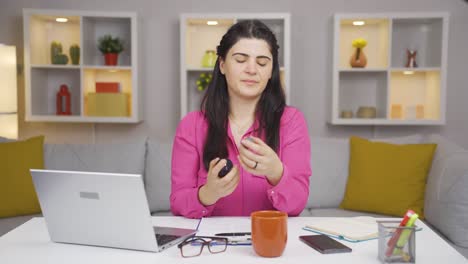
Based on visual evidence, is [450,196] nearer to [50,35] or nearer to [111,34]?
[111,34]

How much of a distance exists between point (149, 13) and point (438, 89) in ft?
6.81

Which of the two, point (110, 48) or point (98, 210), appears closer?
point (98, 210)

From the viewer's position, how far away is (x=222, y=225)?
4.56 ft

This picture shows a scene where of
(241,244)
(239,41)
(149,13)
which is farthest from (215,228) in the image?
(149,13)

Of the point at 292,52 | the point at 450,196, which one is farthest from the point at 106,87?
the point at 450,196

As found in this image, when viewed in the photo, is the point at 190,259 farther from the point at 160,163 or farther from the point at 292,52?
the point at 292,52

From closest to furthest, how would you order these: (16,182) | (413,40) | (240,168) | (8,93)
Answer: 1. (240,168)
2. (16,182)
3. (8,93)
4. (413,40)

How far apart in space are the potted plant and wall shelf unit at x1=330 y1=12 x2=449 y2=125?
1.49 metres

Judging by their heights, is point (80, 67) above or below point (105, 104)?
above

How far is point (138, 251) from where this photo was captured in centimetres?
115

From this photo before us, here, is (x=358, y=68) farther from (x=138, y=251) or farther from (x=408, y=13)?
(x=138, y=251)

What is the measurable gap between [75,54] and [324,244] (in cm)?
275

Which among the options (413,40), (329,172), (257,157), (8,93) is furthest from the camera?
(413,40)

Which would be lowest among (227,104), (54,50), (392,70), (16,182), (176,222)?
(16,182)
